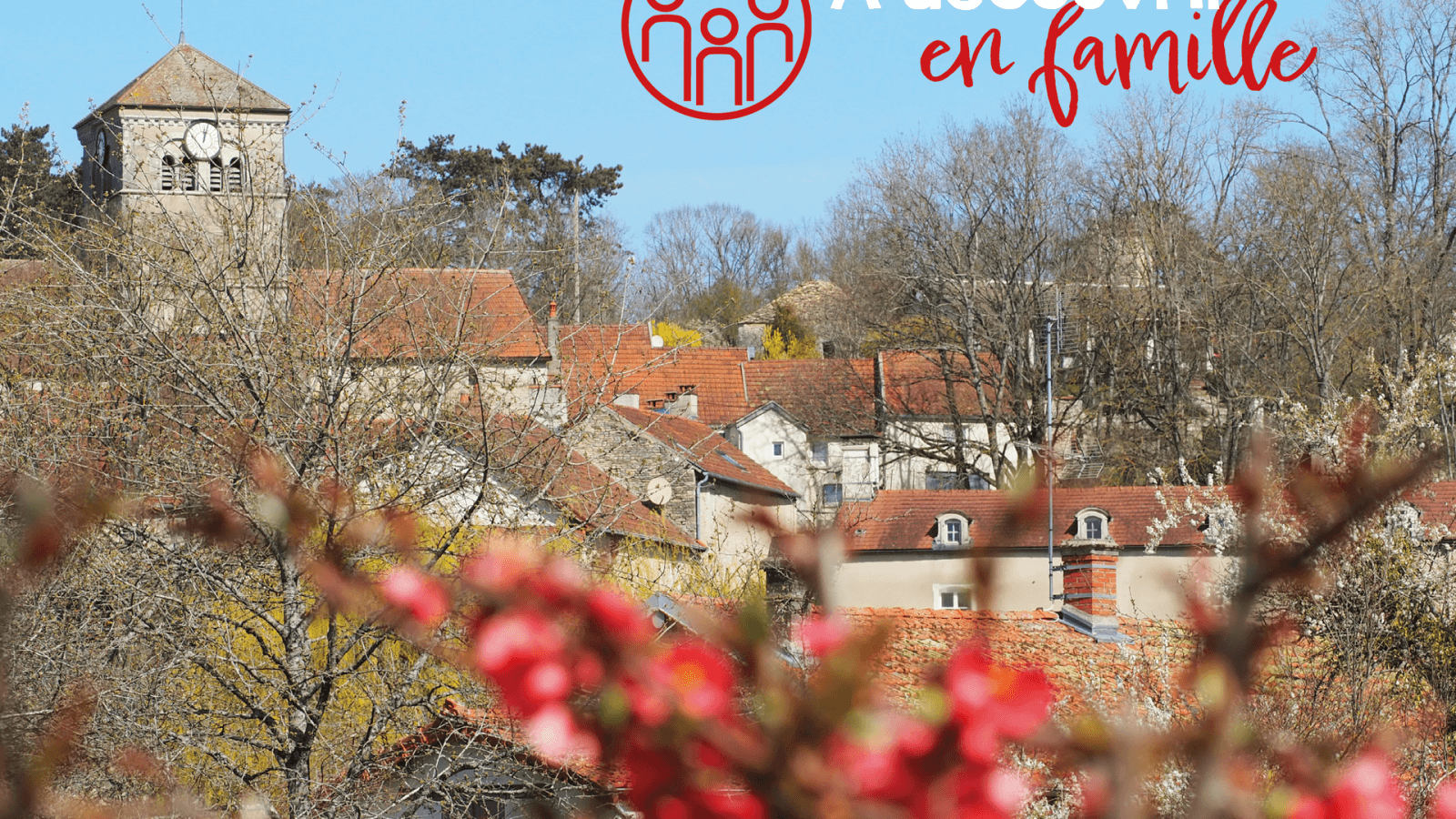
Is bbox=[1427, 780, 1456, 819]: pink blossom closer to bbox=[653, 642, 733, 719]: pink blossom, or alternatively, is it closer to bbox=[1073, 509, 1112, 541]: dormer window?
bbox=[653, 642, 733, 719]: pink blossom

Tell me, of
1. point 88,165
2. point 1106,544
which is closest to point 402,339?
point 1106,544

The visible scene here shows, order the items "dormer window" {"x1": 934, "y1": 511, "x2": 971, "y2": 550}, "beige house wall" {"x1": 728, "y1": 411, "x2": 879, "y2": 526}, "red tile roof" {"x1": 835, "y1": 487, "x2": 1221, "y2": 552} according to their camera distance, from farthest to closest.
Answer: "beige house wall" {"x1": 728, "y1": 411, "x2": 879, "y2": 526}, "dormer window" {"x1": 934, "y1": 511, "x2": 971, "y2": 550}, "red tile roof" {"x1": 835, "y1": 487, "x2": 1221, "y2": 552}

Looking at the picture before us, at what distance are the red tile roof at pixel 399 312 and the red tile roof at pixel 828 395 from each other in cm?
2286

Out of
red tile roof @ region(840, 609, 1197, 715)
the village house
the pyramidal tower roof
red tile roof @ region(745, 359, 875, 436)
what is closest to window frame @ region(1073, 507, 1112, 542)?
the village house

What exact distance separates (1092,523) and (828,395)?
11.8 m

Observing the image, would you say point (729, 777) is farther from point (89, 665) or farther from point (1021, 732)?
point (89, 665)

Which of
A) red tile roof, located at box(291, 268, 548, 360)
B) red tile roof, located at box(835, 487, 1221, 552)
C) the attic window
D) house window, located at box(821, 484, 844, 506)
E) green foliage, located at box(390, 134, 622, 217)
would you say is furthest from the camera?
green foliage, located at box(390, 134, 622, 217)

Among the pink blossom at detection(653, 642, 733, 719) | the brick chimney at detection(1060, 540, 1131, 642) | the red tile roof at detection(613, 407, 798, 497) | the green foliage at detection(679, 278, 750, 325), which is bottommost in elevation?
the brick chimney at detection(1060, 540, 1131, 642)

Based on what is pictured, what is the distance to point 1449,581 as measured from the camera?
460 inches

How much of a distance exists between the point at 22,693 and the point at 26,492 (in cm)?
832

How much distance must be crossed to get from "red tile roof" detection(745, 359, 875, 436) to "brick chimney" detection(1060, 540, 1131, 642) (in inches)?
795

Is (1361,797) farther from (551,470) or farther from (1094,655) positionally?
(1094,655)

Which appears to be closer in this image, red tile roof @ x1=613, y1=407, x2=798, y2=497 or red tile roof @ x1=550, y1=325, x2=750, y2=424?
red tile roof @ x1=613, y1=407, x2=798, y2=497

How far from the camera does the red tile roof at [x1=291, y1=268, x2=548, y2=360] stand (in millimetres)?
10398
